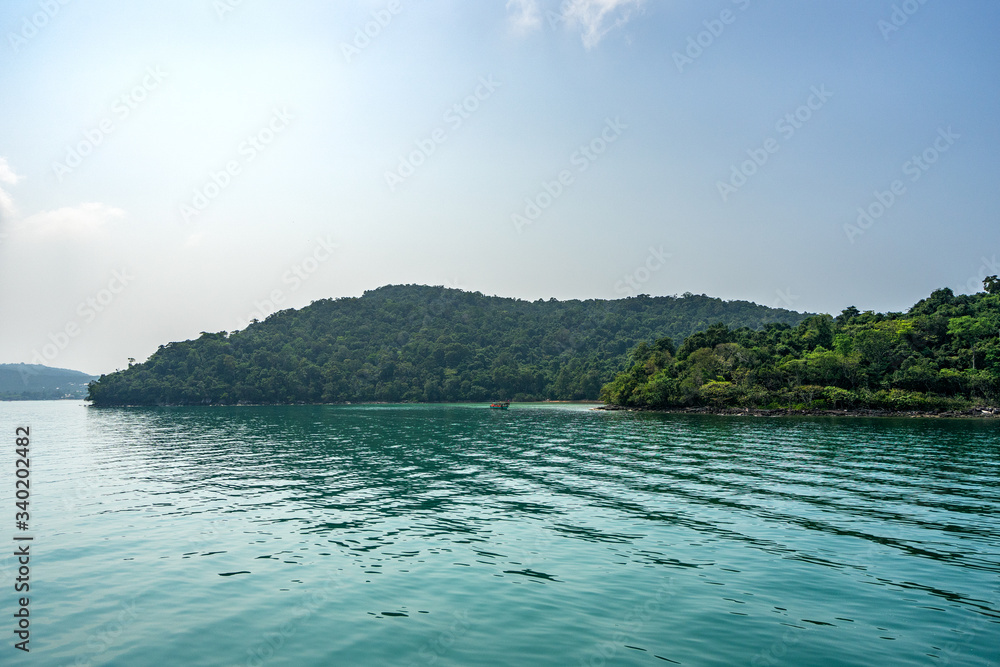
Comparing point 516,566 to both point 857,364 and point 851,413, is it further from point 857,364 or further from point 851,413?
A: point 857,364

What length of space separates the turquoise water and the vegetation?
204 feet

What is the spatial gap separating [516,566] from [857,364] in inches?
3886

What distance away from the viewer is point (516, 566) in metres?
16.5

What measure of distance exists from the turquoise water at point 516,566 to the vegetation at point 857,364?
204ft

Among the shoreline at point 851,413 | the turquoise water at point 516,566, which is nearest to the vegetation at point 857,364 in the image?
the shoreline at point 851,413

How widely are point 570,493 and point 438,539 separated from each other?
10.7 meters

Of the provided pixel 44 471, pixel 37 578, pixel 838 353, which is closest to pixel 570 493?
pixel 37 578

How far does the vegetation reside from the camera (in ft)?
286

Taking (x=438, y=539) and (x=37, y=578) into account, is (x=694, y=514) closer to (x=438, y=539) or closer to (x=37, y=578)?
(x=438, y=539)

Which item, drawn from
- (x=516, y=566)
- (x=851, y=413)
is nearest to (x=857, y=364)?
(x=851, y=413)

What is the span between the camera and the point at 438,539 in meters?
19.6

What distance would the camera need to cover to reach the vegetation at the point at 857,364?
286 feet

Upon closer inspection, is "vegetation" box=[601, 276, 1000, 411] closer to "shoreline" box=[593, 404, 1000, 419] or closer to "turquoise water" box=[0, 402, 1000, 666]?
"shoreline" box=[593, 404, 1000, 419]

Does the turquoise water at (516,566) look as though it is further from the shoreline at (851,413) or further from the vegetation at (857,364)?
the vegetation at (857,364)
